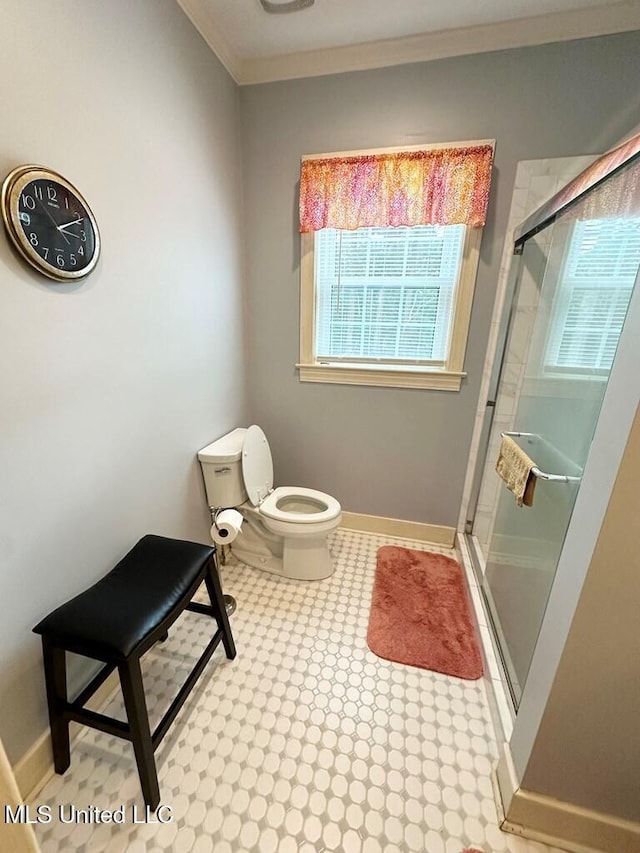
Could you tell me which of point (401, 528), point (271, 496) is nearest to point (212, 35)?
point (271, 496)

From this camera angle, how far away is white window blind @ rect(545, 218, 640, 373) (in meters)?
0.94

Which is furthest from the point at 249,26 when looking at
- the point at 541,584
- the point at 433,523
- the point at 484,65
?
the point at 433,523

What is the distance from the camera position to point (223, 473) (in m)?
1.82

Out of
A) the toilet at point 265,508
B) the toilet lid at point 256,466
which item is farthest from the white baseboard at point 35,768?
the toilet lid at point 256,466

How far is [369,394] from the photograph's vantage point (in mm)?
2119

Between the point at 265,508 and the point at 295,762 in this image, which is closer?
the point at 295,762

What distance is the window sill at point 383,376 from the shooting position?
1980 mm

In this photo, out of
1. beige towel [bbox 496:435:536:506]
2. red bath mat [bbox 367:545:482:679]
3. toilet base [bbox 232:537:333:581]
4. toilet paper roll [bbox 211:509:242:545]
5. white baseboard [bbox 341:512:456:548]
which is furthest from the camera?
white baseboard [bbox 341:512:456:548]

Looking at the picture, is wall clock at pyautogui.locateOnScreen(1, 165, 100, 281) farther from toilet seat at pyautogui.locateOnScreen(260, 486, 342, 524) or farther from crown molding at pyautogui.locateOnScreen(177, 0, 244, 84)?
toilet seat at pyautogui.locateOnScreen(260, 486, 342, 524)

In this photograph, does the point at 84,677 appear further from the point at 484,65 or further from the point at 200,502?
the point at 484,65

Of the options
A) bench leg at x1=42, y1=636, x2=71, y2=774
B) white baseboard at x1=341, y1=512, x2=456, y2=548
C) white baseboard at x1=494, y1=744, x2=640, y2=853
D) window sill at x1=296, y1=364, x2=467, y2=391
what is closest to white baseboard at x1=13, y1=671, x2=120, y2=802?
bench leg at x1=42, y1=636, x2=71, y2=774

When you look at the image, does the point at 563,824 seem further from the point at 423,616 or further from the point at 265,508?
the point at 265,508

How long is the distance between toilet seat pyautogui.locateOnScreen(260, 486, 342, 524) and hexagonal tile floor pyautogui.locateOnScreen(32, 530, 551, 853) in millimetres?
516

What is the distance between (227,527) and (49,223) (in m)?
1.25
